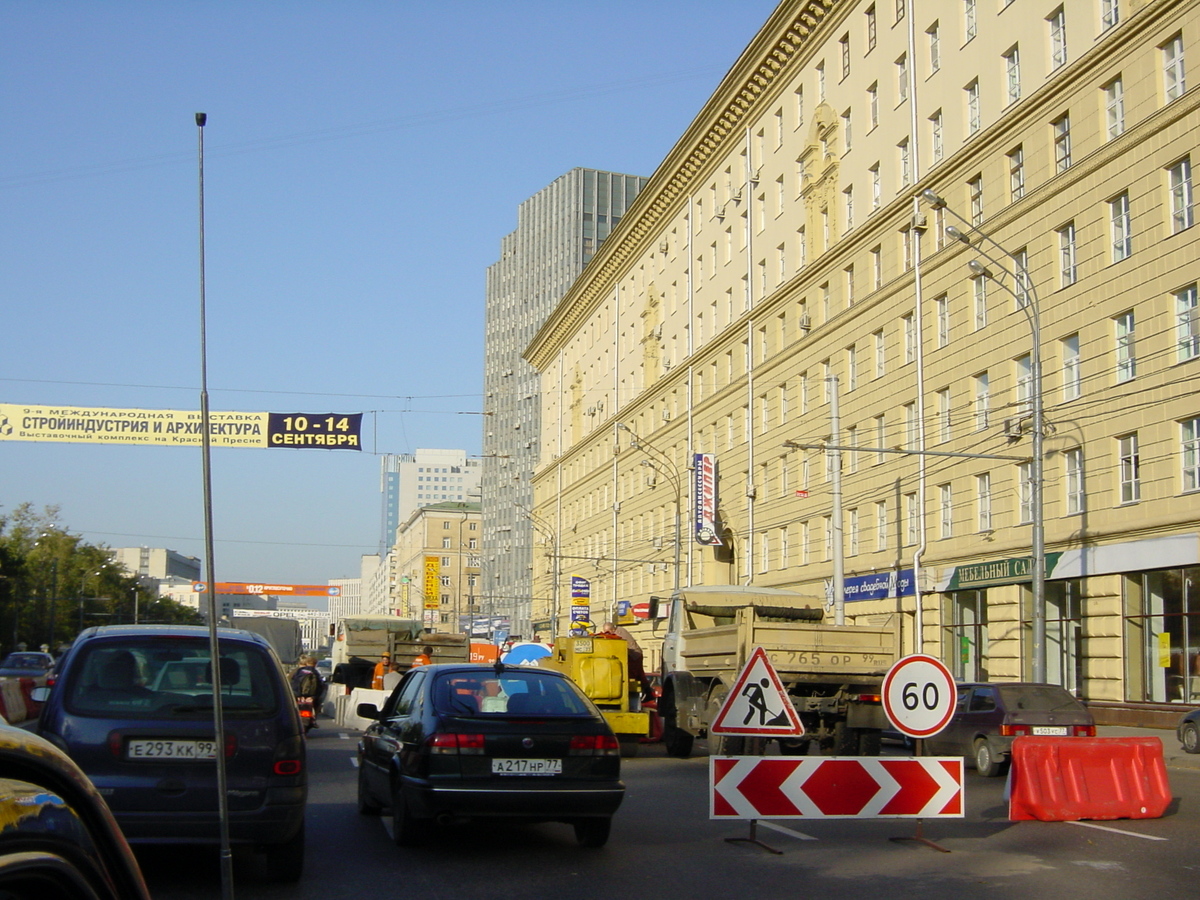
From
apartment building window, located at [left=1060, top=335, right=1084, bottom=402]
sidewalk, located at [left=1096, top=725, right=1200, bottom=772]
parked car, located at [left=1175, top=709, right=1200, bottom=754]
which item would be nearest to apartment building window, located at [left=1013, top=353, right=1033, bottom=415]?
apartment building window, located at [left=1060, top=335, right=1084, bottom=402]

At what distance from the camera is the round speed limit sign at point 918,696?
10.8 metres

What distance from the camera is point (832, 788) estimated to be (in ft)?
33.7

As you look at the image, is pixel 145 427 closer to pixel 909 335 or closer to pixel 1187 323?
pixel 909 335

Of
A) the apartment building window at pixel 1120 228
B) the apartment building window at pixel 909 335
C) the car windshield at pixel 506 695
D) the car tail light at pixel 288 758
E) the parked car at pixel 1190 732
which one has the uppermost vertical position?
the apartment building window at pixel 1120 228

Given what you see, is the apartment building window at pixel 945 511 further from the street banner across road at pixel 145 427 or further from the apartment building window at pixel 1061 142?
the street banner across road at pixel 145 427

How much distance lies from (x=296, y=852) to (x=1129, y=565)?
24.8 m

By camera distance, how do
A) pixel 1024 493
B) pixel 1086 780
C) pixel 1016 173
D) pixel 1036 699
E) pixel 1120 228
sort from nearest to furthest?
pixel 1086 780, pixel 1036 699, pixel 1120 228, pixel 1024 493, pixel 1016 173

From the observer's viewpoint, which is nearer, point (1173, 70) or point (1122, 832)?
point (1122, 832)

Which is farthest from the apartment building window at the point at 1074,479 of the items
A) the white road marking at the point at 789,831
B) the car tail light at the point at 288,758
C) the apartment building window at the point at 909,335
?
the car tail light at the point at 288,758

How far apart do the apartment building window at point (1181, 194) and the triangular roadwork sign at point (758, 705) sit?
20.8 m

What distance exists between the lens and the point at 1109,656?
99.7 feet

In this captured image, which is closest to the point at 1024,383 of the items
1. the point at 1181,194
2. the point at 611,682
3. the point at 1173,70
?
the point at 1181,194

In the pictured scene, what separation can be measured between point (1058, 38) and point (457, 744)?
95.3ft

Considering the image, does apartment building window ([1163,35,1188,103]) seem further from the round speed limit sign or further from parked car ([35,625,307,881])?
parked car ([35,625,307,881])
